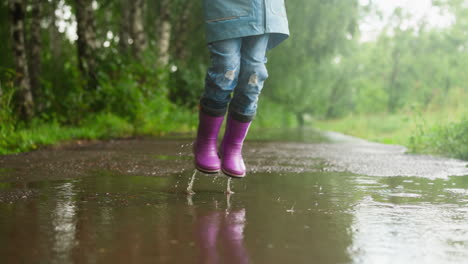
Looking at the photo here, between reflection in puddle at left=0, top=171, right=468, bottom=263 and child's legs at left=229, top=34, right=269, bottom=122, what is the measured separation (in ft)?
1.88

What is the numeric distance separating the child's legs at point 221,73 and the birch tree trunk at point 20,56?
6.46 meters

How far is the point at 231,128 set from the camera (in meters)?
3.86

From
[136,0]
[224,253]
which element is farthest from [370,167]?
[136,0]

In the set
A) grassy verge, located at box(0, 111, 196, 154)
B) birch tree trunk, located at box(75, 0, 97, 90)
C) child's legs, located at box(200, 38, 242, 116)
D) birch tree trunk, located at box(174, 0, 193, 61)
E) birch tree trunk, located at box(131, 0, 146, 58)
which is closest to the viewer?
child's legs, located at box(200, 38, 242, 116)

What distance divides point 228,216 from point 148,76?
9.34 meters

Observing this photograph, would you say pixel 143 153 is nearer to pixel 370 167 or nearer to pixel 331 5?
pixel 370 167

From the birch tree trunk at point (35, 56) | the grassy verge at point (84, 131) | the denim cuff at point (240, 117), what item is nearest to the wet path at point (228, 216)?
the denim cuff at point (240, 117)

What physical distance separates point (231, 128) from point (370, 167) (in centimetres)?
232

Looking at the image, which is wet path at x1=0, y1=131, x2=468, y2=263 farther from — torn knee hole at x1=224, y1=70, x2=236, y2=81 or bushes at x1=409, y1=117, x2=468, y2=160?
bushes at x1=409, y1=117, x2=468, y2=160

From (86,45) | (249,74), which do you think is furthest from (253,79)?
(86,45)

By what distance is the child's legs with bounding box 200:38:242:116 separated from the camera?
358 centimetres

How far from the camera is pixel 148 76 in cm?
1186

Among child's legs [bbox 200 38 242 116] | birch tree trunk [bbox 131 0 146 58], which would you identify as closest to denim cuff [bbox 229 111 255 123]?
child's legs [bbox 200 38 242 116]

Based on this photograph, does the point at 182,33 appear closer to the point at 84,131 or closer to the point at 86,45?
the point at 86,45
